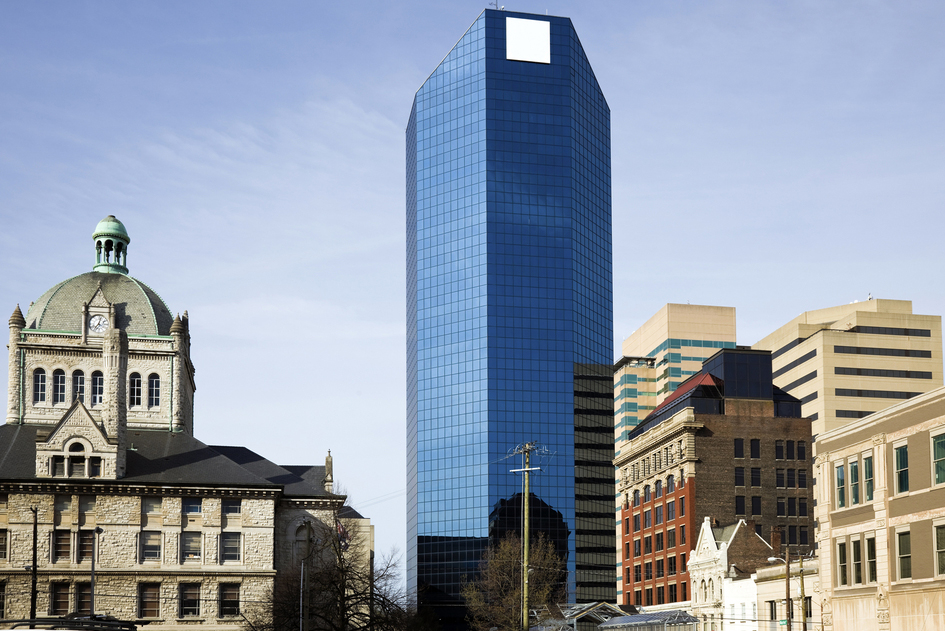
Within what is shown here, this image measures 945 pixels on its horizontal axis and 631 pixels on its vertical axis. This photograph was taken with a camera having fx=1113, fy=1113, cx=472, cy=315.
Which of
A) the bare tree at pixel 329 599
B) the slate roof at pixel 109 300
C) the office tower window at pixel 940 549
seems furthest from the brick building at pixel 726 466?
the office tower window at pixel 940 549

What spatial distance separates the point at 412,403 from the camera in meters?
185

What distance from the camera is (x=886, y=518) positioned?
5344 centimetres

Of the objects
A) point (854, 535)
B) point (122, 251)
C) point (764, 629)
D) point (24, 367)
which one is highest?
point (122, 251)

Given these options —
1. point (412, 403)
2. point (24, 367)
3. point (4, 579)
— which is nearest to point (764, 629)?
point (4, 579)

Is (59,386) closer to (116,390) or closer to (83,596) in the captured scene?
(116,390)

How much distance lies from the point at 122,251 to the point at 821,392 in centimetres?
10913

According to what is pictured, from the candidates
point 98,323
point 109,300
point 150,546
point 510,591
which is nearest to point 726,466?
point 510,591

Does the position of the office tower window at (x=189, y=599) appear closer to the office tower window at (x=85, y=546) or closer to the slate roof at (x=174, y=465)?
the office tower window at (x=85, y=546)

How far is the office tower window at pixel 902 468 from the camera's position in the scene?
5209 centimetres

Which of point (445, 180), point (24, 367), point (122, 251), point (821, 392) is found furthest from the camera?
point (445, 180)

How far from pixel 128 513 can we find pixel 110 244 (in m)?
31.3

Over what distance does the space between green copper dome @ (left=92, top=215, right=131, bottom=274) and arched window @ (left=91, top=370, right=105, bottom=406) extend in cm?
1185

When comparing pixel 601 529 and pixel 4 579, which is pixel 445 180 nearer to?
pixel 601 529

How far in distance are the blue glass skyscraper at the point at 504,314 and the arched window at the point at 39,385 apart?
86.3m
